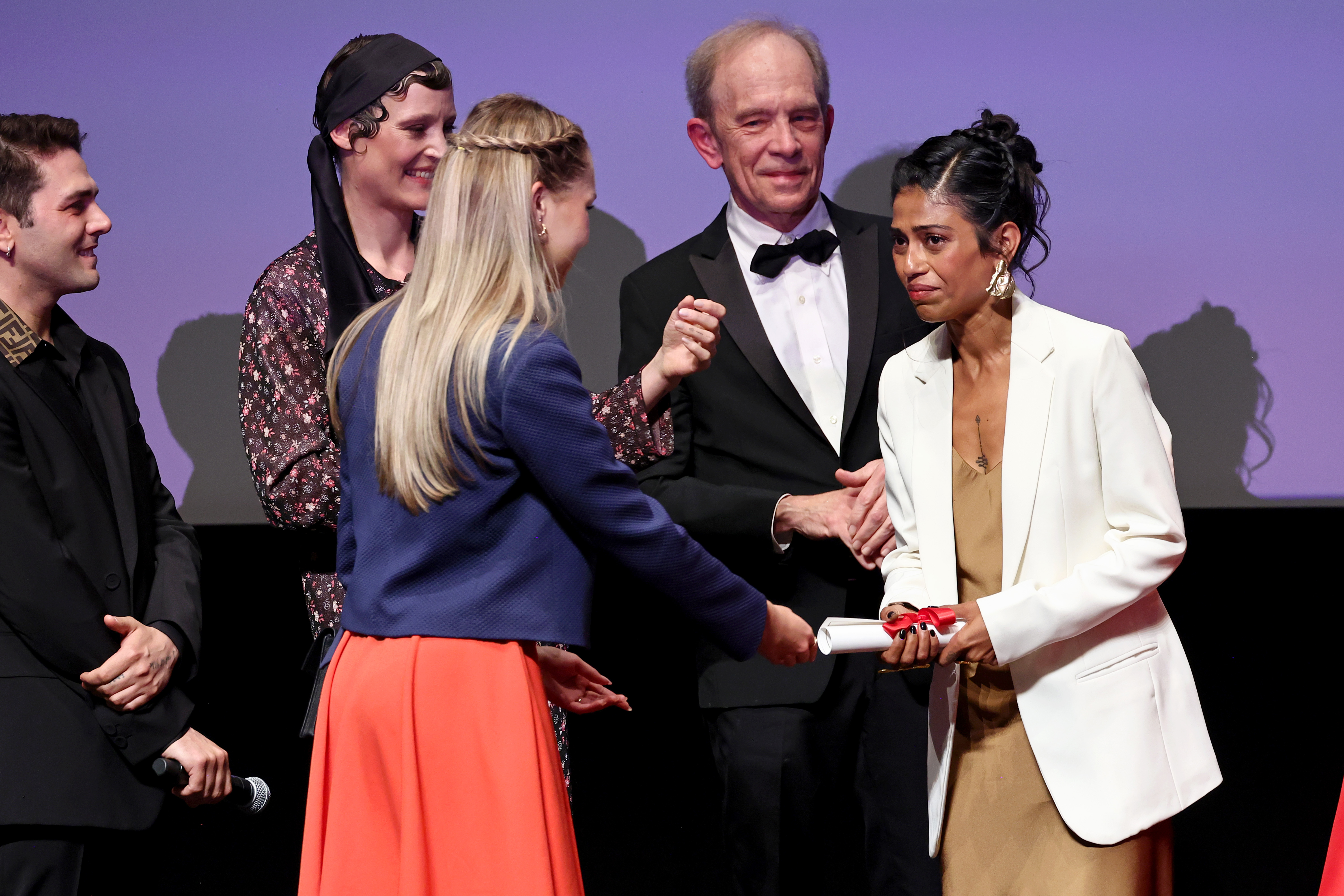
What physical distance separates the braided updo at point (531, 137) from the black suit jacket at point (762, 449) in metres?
0.72

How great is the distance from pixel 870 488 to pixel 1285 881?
5.38 feet

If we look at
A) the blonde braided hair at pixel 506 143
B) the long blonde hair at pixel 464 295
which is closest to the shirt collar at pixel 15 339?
the long blonde hair at pixel 464 295

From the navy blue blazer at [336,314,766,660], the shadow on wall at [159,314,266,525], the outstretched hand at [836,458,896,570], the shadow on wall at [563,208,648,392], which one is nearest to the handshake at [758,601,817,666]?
the navy blue blazer at [336,314,766,660]

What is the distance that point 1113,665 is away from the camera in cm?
207

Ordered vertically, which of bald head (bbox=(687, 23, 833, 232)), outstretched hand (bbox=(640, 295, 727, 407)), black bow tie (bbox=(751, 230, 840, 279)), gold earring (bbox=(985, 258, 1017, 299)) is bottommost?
outstretched hand (bbox=(640, 295, 727, 407))

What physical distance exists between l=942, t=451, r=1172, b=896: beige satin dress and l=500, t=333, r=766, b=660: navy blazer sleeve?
0.52 meters

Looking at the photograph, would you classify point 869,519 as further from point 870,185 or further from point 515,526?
point 870,185

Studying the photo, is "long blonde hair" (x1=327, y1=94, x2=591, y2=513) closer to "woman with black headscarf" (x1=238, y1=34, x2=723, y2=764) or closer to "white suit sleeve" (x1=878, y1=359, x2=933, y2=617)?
"woman with black headscarf" (x1=238, y1=34, x2=723, y2=764)

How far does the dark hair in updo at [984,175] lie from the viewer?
222cm

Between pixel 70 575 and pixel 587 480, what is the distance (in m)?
1.00

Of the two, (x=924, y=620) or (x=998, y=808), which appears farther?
(x=998, y=808)

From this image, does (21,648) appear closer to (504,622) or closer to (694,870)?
(504,622)

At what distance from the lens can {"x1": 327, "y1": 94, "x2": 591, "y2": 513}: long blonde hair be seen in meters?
1.75

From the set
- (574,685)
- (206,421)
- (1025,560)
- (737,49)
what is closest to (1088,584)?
(1025,560)
